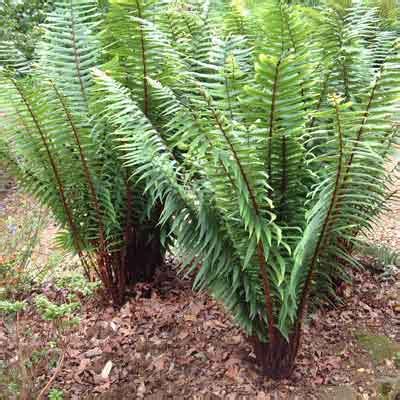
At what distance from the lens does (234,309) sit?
78.1 inches

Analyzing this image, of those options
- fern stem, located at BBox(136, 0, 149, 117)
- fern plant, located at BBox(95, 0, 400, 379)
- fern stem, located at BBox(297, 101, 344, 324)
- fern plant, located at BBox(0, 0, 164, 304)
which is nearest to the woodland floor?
fern plant, located at BBox(95, 0, 400, 379)

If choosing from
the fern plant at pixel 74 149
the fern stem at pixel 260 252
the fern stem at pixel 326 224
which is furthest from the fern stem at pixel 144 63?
the fern stem at pixel 326 224

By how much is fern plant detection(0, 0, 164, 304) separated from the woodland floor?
0.89ft

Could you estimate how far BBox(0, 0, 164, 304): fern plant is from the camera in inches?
86.4

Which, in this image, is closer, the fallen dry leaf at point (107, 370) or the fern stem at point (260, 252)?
the fern stem at point (260, 252)

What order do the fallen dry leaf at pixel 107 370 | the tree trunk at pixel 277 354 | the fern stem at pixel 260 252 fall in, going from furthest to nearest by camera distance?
the fallen dry leaf at pixel 107 370
the tree trunk at pixel 277 354
the fern stem at pixel 260 252

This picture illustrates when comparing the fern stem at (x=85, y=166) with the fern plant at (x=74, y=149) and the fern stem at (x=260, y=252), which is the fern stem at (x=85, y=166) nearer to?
the fern plant at (x=74, y=149)

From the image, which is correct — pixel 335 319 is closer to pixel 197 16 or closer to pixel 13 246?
pixel 197 16

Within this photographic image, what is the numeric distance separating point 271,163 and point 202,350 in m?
0.99

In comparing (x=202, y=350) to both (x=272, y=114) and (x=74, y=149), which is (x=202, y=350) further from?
(x=272, y=114)

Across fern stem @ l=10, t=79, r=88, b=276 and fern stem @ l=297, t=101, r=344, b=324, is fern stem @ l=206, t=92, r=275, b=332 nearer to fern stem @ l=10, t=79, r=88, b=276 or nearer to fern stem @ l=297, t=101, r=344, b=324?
fern stem @ l=297, t=101, r=344, b=324

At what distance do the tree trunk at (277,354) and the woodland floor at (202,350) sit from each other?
0.16 ft

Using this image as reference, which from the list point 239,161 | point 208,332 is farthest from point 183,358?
point 239,161

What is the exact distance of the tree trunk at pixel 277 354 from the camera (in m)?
2.04
